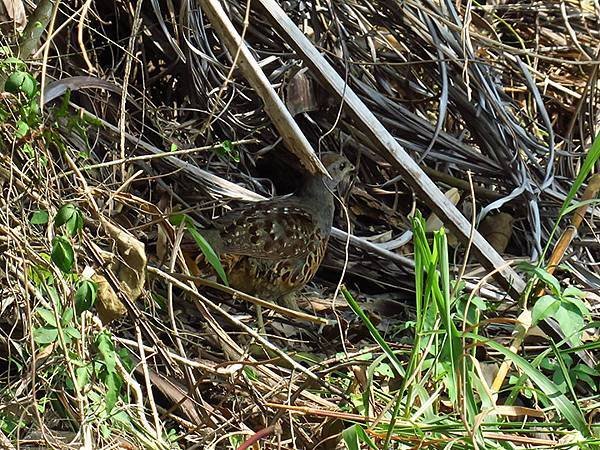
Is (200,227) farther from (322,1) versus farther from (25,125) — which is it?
(25,125)

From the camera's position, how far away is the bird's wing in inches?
126

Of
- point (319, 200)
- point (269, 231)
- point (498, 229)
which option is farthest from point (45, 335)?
point (498, 229)

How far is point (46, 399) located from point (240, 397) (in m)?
0.54

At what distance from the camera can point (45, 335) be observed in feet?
5.42

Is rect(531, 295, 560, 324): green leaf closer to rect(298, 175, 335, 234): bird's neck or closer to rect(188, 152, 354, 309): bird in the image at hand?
rect(188, 152, 354, 309): bird

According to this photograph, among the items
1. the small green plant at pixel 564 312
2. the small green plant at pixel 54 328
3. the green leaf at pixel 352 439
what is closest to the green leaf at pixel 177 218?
the small green plant at pixel 54 328

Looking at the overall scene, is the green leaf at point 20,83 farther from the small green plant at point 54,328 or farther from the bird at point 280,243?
the bird at point 280,243

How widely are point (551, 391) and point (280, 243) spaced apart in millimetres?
1744

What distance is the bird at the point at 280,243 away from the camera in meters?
3.27

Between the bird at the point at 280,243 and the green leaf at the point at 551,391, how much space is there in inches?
61.9

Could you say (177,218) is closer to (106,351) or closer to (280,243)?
(106,351)

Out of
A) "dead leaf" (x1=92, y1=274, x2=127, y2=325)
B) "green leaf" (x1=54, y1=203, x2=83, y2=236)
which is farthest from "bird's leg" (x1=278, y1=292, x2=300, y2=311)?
"green leaf" (x1=54, y1=203, x2=83, y2=236)

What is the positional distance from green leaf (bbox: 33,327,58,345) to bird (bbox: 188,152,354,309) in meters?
1.57

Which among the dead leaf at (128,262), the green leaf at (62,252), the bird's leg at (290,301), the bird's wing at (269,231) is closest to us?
the green leaf at (62,252)
